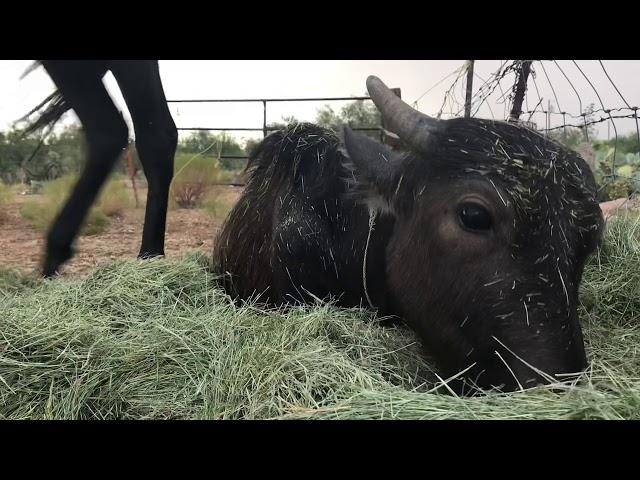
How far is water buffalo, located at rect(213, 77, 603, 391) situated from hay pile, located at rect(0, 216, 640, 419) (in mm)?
187

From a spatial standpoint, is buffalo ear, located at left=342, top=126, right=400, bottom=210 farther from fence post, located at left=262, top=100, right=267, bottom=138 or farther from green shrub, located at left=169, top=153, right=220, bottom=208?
green shrub, located at left=169, top=153, right=220, bottom=208

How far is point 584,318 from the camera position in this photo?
120 inches

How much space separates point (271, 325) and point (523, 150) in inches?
58.6

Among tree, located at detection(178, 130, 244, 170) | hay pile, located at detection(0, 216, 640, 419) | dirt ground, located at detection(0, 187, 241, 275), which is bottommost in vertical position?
hay pile, located at detection(0, 216, 640, 419)

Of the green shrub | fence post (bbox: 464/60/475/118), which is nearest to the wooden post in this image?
the green shrub

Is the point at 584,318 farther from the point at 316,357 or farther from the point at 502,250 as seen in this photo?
the point at 316,357

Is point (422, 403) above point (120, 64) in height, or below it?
below

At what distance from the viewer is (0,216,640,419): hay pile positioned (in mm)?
1893

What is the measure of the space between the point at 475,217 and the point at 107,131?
254 centimetres

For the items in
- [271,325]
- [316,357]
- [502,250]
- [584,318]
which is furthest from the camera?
[584,318]

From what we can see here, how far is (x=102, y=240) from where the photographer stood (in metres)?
3.60

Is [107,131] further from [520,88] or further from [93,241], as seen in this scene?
[520,88]

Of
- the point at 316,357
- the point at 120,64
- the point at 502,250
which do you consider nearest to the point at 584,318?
the point at 502,250
